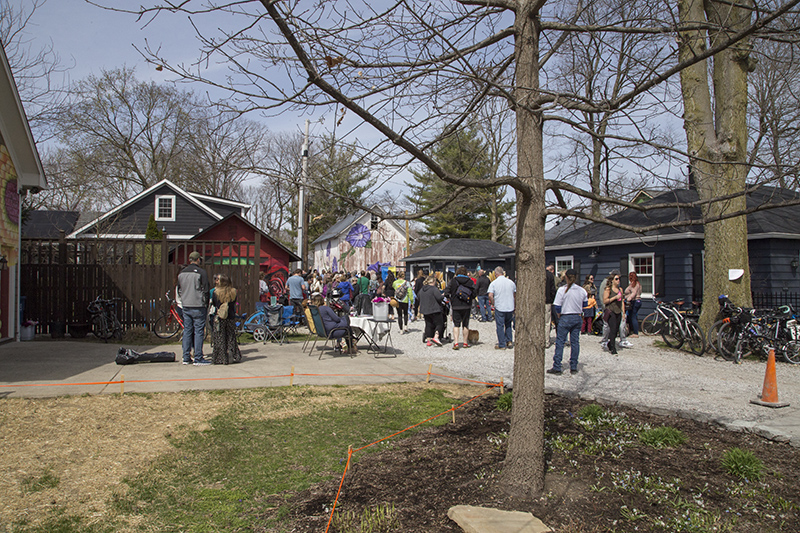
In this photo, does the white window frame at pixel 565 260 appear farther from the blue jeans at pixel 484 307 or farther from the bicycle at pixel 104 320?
the bicycle at pixel 104 320

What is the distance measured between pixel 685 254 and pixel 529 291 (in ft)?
48.3

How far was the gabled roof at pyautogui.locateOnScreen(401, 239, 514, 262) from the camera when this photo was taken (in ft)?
104

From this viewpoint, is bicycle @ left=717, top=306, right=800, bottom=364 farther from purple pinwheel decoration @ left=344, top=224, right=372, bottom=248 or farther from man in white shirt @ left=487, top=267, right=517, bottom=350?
purple pinwheel decoration @ left=344, top=224, right=372, bottom=248

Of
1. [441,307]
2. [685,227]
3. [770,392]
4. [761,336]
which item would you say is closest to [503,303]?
[441,307]

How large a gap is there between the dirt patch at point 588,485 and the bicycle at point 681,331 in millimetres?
7605

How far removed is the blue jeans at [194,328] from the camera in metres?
9.32

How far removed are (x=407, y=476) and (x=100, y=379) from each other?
18.6 ft

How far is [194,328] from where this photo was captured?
9.48 meters

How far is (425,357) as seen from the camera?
11.5m

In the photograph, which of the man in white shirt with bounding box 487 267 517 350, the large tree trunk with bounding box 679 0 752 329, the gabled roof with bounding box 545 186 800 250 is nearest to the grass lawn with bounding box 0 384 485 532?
the man in white shirt with bounding box 487 267 517 350

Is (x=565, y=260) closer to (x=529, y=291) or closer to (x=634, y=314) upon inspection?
(x=634, y=314)

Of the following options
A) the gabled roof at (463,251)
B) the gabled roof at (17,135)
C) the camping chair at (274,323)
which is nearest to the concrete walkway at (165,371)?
the camping chair at (274,323)

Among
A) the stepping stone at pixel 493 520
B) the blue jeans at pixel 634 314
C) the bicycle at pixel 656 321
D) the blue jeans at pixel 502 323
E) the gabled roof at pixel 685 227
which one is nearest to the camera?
the stepping stone at pixel 493 520

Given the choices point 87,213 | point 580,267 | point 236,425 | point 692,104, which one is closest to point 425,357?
point 236,425
